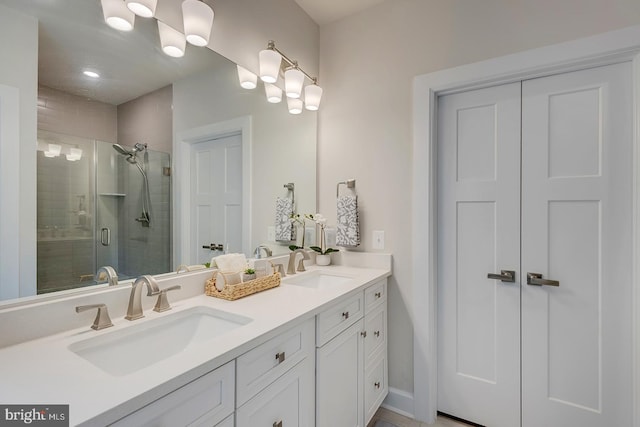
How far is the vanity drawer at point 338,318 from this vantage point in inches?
49.9

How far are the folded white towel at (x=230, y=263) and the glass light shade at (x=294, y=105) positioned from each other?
1.12m

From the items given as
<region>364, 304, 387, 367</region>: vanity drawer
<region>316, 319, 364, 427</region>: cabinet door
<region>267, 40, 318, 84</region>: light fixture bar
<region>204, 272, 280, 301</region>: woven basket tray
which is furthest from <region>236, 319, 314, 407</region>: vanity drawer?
<region>267, 40, 318, 84</region>: light fixture bar

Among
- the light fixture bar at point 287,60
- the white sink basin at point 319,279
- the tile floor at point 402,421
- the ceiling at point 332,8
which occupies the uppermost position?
the ceiling at point 332,8

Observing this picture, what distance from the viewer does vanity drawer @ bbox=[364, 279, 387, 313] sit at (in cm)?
169

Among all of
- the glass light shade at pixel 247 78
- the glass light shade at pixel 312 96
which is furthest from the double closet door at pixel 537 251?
the glass light shade at pixel 247 78

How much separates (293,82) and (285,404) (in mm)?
1722

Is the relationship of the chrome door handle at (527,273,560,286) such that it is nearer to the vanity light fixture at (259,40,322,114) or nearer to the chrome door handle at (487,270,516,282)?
the chrome door handle at (487,270,516,282)

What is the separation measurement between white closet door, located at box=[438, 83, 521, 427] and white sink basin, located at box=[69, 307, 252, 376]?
1.39m

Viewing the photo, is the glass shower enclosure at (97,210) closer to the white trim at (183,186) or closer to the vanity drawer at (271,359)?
the white trim at (183,186)

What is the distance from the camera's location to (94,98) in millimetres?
1068

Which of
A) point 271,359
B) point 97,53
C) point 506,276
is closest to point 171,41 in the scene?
point 97,53

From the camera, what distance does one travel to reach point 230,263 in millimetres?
1425

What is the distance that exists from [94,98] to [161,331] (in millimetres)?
863

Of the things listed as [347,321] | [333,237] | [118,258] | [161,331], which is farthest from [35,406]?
[333,237]
